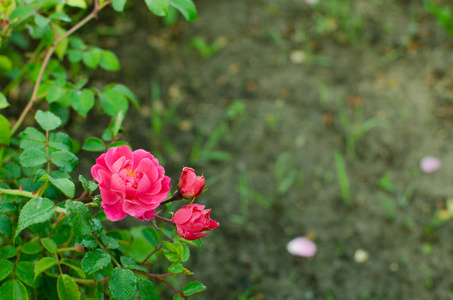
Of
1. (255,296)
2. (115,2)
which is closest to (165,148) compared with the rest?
(255,296)

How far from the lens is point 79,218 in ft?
2.11

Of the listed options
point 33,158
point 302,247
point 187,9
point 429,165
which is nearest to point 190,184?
point 33,158

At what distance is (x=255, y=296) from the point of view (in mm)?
1543

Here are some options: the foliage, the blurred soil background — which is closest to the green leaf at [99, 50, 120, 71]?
the foliage

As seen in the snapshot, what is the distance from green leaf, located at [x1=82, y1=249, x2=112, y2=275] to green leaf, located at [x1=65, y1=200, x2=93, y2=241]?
0.04 m

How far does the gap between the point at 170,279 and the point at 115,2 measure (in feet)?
3.39

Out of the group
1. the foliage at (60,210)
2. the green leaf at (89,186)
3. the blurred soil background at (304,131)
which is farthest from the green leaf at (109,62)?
the blurred soil background at (304,131)

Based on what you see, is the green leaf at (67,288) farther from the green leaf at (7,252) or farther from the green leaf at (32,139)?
the green leaf at (32,139)

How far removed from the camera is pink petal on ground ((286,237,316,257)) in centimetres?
163

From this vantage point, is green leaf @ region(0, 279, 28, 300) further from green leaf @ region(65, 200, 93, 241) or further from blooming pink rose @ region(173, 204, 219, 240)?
blooming pink rose @ region(173, 204, 219, 240)

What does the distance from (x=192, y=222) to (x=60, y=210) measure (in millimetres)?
219

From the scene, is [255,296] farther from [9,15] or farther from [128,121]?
[9,15]

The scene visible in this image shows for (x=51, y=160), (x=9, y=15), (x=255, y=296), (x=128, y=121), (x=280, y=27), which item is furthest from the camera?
(x=280, y=27)

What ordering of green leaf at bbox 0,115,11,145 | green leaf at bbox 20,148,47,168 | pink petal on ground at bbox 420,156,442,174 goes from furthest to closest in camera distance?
pink petal on ground at bbox 420,156,442,174 < green leaf at bbox 0,115,11,145 < green leaf at bbox 20,148,47,168
